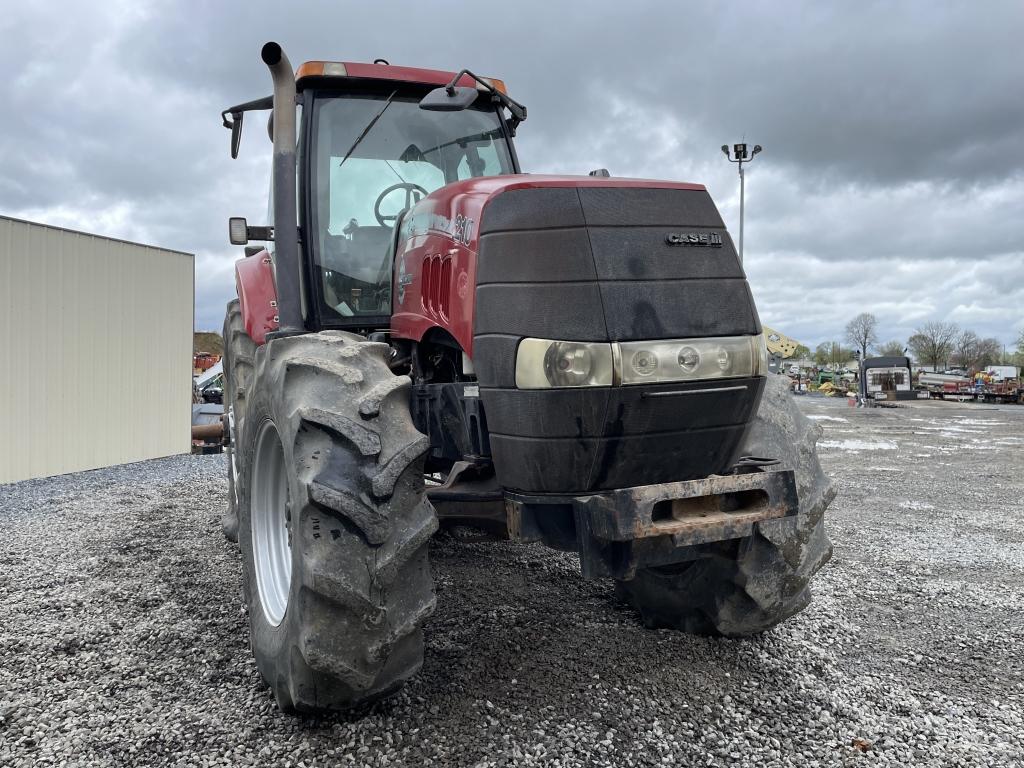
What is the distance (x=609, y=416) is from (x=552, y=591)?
1918mm

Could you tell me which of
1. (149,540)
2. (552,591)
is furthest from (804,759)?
(149,540)

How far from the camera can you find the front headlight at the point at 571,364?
241cm

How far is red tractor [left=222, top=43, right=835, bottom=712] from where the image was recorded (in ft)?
7.83

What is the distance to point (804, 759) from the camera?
101 inches

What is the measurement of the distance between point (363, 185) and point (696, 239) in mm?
1809

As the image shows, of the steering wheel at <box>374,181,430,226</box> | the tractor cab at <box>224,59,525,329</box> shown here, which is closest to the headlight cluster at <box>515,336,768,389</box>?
the tractor cab at <box>224,59,525,329</box>

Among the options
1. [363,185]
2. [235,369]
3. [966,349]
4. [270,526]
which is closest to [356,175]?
[363,185]

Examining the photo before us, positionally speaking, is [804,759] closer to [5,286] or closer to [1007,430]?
[5,286]

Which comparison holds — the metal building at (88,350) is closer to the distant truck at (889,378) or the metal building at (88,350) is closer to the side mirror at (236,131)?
the side mirror at (236,131)

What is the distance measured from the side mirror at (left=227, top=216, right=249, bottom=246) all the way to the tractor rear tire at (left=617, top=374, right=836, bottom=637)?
2.46m

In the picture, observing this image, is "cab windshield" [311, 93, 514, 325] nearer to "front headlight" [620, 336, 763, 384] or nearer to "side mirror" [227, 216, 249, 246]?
"side mirror" [227, 216, 249, 246]

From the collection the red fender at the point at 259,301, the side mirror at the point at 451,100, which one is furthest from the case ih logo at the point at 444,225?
the red fender at the point at 259,301

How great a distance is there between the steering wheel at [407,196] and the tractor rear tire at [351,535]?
1.32 metres

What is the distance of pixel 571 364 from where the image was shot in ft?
7.92
